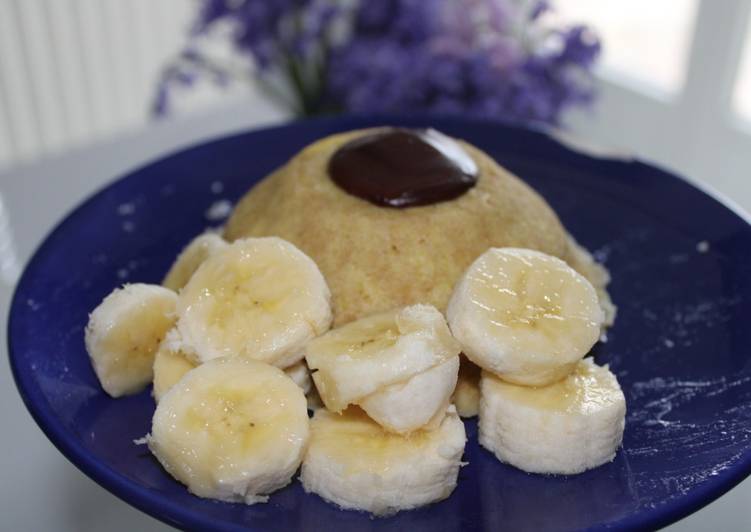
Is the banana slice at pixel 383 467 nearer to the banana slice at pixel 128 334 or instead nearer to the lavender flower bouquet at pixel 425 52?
the banana slice at pixel 128 334

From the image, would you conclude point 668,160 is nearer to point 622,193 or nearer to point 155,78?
point 622,193

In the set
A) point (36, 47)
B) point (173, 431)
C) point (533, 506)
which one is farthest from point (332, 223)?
point (36, 47)

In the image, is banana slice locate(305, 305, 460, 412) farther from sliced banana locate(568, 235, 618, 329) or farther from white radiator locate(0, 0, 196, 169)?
white radiator locate(0, 0, 196, 169)

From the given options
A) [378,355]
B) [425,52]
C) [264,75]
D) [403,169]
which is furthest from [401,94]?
[378,355]

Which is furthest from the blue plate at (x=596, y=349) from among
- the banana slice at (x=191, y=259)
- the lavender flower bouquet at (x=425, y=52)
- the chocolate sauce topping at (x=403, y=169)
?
the chocolate sauce topping at (x=403, y=169)

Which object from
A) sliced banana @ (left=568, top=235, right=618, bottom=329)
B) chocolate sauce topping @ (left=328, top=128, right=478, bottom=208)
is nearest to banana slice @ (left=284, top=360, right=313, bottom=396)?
chocolate sauce topping @ (left=328, top=128, right=478, bottom=208)
